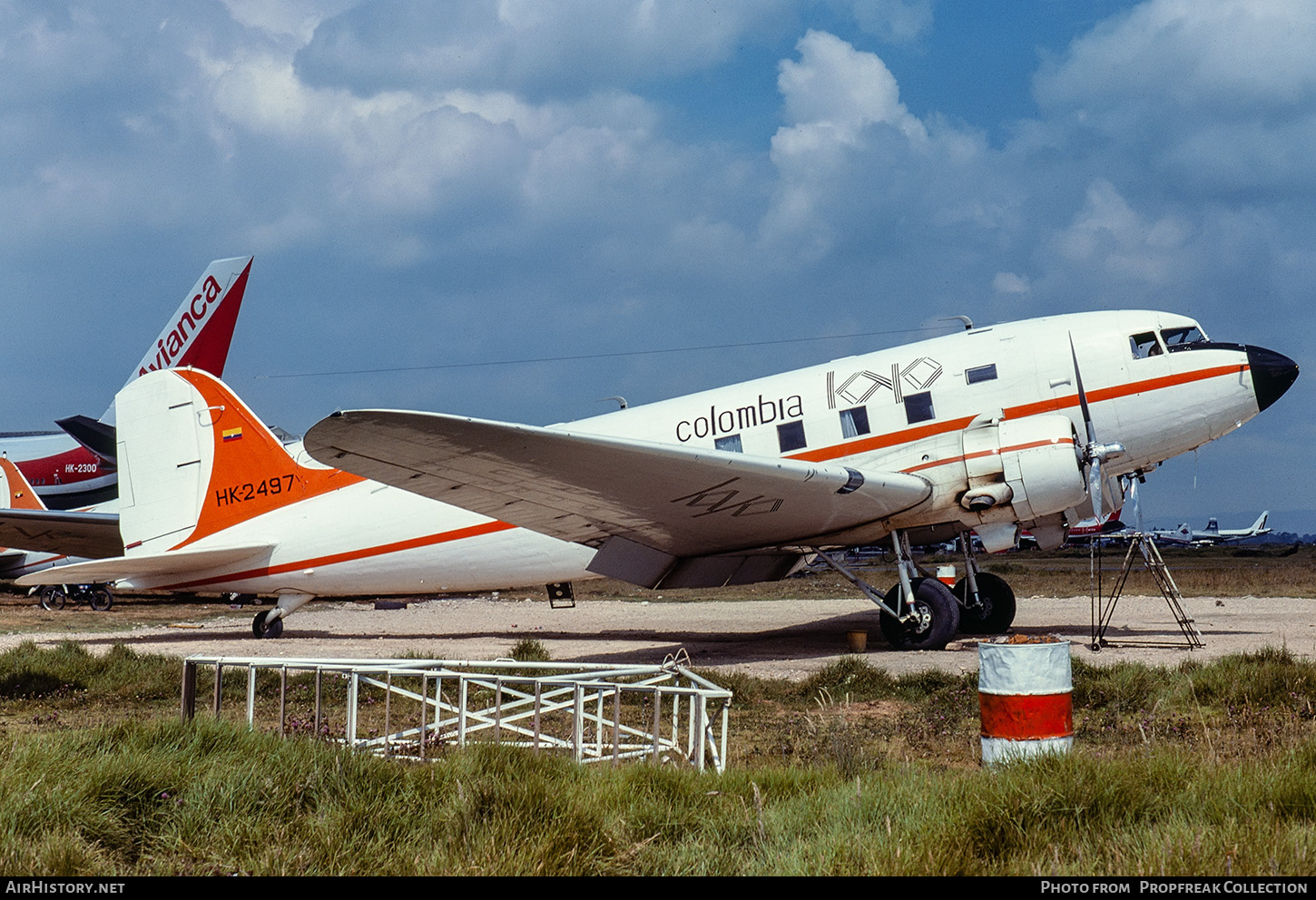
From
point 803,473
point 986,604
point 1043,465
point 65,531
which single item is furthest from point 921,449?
point 65,531

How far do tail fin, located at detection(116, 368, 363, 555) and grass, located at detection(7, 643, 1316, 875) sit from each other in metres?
12.3

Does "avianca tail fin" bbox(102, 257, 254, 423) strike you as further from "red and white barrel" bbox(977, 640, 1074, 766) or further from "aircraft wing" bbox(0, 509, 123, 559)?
"red and white barrel" bbox(977, 640, 1074, 766)

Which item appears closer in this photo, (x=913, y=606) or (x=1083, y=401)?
(x=1083, y=401)

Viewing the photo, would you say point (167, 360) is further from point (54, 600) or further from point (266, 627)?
point (266, 627)

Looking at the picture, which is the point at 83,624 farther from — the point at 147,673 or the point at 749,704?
the point at 749,704

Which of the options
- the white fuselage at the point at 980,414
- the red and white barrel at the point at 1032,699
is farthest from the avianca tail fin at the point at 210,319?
the red and white barrel at the point at 1032,699

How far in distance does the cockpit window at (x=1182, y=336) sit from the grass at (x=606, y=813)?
8.99 m

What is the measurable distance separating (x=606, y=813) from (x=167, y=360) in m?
31.6

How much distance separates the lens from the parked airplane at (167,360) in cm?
2900

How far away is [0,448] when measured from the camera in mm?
42750

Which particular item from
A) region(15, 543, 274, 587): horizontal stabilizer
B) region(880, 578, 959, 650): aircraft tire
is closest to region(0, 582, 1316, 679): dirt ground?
region(880, 578, 959, 650): aircraft tire

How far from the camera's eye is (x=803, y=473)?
1205cm

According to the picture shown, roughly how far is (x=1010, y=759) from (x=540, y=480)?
724 cm
